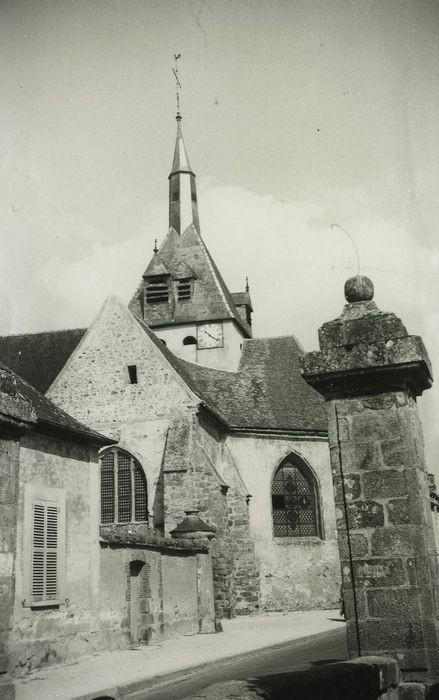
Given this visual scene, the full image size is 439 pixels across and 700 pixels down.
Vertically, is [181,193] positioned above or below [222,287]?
above

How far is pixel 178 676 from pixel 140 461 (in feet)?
39.8

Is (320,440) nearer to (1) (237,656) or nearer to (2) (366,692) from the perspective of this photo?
(1) (237,656)

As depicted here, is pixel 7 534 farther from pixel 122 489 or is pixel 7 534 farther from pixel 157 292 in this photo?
pixel 157 292

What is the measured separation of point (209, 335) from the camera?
3027cm

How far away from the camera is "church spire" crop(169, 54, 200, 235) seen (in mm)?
34938

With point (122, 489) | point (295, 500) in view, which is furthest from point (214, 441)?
point (295, 500)

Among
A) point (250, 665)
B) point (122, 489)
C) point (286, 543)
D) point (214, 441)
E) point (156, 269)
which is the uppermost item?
point (156, 269)

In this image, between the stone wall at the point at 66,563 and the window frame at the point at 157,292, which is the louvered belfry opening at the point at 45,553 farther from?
the window frame at the point at 157,292

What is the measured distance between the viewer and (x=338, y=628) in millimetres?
17172

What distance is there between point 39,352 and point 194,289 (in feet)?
23.4

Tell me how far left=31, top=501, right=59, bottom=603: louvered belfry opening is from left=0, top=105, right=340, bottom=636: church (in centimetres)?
557

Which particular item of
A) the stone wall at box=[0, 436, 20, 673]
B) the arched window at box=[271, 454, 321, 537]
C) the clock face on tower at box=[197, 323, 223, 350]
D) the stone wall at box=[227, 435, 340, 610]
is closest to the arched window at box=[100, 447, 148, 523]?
the stone wall at box=[227, 435, 340, 610]

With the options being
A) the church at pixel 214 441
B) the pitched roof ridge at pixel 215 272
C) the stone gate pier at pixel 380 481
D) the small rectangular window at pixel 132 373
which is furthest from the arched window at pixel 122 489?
the stone gate pier at pixel 380 481

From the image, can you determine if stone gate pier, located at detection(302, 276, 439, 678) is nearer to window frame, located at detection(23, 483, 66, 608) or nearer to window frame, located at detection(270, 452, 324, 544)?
window frame, located at detection(23, 483, 66, 608)
